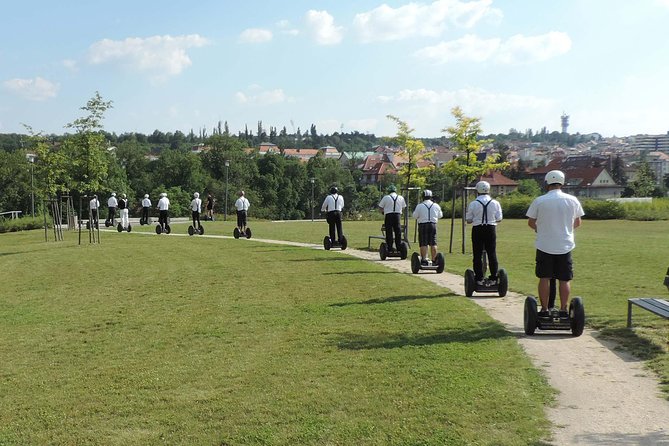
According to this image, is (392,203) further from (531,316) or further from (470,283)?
(531,316)

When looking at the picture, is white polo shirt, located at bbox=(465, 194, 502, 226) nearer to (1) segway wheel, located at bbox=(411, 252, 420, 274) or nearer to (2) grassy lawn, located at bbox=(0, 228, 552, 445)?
(2) grassy lawn, located at bbox=(0, 228, 552, 445)

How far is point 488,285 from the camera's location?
1239cm

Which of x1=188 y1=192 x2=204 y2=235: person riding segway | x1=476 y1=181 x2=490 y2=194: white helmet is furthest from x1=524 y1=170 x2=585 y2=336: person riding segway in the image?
x1=188 y1=192 x2=204 y2=235: person riding segway

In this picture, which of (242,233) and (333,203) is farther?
(242,233)

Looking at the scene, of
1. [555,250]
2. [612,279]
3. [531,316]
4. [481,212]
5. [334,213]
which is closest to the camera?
[555,250]

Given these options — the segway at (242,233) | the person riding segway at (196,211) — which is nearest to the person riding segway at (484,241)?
the segway at (242,233)

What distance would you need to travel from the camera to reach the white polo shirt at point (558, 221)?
8.81 meters

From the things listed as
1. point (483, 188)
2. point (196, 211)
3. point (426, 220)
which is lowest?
point (196, 211)

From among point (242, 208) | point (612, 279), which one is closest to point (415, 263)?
point (612, 279)

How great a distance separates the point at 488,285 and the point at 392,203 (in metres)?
5.84

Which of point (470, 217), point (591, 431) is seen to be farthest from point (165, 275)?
point (591, 431)

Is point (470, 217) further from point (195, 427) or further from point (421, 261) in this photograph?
point (195, 427)

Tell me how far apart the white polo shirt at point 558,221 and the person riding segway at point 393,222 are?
8.96 metres

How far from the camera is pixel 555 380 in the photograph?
22.9 ft
